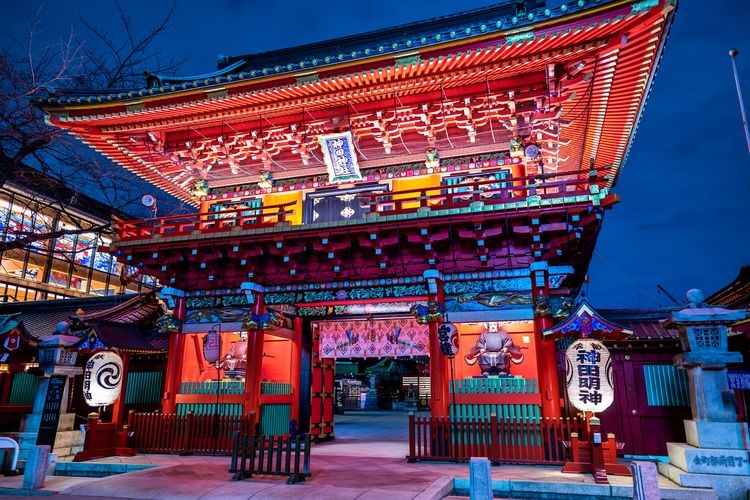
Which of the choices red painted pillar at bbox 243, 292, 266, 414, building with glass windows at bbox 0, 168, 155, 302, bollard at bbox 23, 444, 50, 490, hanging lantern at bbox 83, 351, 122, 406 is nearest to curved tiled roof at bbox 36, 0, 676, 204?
red painted pillar at bbox 243, 292, 266, 414

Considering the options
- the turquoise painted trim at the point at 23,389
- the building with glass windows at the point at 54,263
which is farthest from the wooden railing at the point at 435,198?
the building with glass windows at the point at 54,263

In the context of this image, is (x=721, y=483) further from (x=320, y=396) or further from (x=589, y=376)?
(x=320, y=396)

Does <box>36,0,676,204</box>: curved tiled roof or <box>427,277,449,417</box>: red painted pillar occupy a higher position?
<box>36,0,676,204</box>: curved tiled roof

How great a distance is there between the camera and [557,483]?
8.07m

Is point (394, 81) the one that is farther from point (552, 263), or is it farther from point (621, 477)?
point (621, 477)

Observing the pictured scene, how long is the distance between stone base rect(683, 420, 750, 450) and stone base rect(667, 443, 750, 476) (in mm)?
118

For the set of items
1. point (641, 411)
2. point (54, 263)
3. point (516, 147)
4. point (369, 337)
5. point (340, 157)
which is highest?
point (54, 263)

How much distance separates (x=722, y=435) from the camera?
26.9ft

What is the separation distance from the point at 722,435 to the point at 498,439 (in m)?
4.01

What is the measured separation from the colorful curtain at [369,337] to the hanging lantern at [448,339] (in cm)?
371

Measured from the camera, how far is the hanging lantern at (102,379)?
11453mm

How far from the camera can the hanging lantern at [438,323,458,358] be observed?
11.3 metres

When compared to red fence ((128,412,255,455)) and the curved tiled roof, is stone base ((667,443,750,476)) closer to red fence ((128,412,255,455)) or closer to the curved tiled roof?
the curved tiled roof

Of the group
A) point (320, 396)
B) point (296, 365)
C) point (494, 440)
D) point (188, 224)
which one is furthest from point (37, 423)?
point (494, 440)
